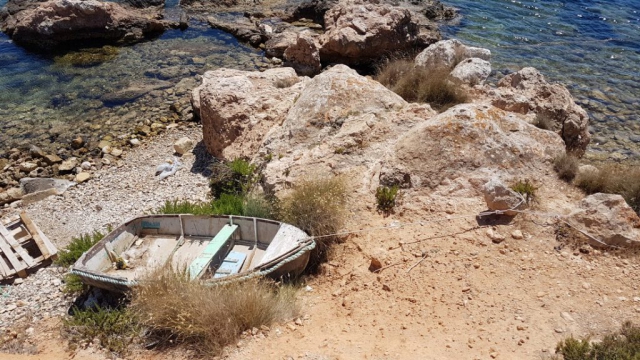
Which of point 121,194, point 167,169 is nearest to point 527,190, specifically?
point 167,169

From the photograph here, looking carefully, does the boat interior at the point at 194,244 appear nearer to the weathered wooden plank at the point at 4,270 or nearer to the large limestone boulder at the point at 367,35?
the weathered wooden plank at the point at 4,270

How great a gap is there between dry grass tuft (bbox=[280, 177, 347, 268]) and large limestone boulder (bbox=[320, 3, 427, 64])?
9.49 metres

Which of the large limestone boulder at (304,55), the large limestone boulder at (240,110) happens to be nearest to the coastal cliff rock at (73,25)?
the large limestone boulder at (304,55)

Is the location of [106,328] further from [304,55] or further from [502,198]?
[304,55]

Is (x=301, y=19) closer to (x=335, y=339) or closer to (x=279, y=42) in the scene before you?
(x=279, y=42)

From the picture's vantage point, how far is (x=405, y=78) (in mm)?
11266

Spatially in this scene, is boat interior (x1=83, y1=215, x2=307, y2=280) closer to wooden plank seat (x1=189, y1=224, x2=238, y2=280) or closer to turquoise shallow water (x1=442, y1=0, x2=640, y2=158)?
wooden plank seat (x1=189, y1=224, x2=238, y2=280)

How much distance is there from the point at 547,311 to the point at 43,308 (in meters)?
6.86

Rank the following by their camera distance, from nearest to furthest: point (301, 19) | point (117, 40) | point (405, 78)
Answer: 1. point (405, 78)
2. point (117, 40)
3. point (301, 19)

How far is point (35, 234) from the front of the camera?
8500 mm

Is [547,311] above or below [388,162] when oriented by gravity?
below

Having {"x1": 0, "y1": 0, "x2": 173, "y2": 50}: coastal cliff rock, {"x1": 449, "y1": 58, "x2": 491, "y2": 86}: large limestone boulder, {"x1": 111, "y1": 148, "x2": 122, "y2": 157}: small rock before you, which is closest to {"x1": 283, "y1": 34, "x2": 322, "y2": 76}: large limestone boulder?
{"x1": 449, "y1": 58, "x2": 491, "y2": 86}: large limestone boulder

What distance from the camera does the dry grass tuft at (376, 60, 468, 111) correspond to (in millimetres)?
10508

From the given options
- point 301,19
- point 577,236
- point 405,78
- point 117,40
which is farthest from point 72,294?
point 301,19
